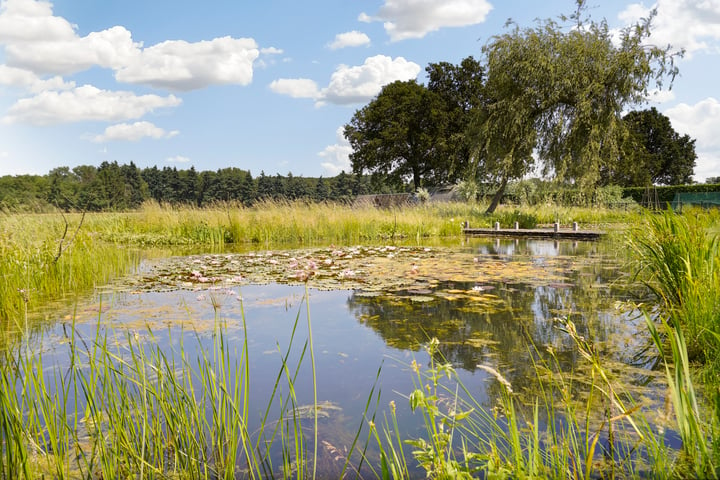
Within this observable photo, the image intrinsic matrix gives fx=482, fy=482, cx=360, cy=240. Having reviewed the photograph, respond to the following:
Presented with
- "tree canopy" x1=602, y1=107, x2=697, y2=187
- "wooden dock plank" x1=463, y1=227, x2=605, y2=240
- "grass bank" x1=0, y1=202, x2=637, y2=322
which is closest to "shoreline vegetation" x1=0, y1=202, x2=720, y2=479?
"grass bank" x1=0, y1=202, x2=637, y2=322

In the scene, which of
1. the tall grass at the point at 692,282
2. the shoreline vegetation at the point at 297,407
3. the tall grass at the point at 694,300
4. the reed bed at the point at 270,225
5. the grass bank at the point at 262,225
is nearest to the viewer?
the shoreline vegetation at the point at 297,407

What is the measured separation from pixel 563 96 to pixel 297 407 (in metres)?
16.1

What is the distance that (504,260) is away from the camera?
7906mm

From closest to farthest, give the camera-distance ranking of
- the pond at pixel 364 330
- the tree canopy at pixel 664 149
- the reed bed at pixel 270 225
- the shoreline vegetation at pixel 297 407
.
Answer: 1. the shoreline vegetation at pixel 297 407
2. the pond at pixel 364 330
3. the reed bed at pixel 270 225
4. the tree canopy at pixel 664 149

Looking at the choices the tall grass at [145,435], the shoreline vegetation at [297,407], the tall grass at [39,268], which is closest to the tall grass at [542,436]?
the shoreline vegetation at [297,407]

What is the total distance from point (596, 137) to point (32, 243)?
15.1 metres

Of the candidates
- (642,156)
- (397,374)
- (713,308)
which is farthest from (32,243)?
(642,156)

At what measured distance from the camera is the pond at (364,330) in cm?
228

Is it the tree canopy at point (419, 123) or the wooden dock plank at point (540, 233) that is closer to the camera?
the wooden dock plank at point (540, 233)

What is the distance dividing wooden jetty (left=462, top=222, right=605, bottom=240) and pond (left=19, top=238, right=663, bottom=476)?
5519 mm

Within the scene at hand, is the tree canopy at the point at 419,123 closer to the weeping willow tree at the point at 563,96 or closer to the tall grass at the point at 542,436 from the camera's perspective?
the weeping willow tree at the point at 563,96

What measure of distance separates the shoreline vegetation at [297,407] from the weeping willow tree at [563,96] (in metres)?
6.43

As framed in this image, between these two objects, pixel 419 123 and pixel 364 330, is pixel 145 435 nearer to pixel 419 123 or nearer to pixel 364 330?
pixel 364 330

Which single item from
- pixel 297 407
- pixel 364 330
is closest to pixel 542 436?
pixel 297 407
